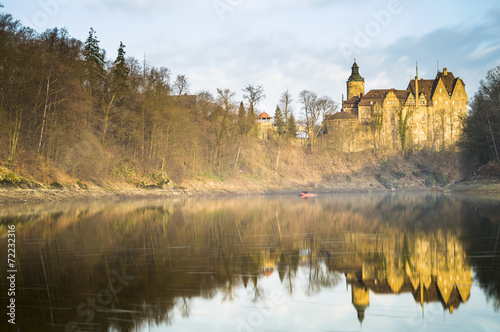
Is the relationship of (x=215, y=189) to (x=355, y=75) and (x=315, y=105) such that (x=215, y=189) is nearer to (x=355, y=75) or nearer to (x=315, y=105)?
(x=315, y=105)

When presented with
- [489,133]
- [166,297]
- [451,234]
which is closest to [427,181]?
[489,133]

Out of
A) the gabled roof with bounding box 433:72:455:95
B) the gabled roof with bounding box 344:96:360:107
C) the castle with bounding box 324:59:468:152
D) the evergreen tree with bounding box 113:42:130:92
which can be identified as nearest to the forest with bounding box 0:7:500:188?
the evergreen tree with bounding box 113:42:130:92

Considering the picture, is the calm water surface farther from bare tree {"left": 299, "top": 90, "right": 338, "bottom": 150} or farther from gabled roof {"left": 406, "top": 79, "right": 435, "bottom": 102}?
gabled roof {"left": 406, "top": 79, "right": 435, "bottom": 102}

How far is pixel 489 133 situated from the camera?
59.5 metres

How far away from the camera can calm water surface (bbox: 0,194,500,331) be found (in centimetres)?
738

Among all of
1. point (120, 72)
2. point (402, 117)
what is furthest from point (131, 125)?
point (402, 117)

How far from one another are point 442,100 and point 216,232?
10794cm

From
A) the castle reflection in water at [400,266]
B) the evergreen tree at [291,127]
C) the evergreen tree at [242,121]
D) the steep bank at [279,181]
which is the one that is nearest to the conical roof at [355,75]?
the steep bank at [279,181]

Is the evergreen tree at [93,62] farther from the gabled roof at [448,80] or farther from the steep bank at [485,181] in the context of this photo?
the gabled roof at [448,80]

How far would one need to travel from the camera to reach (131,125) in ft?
174

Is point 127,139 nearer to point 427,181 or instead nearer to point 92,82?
point 92,82

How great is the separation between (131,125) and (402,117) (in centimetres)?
6870

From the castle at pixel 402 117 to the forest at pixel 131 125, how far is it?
8.09 meters

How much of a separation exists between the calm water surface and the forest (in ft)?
74.8
